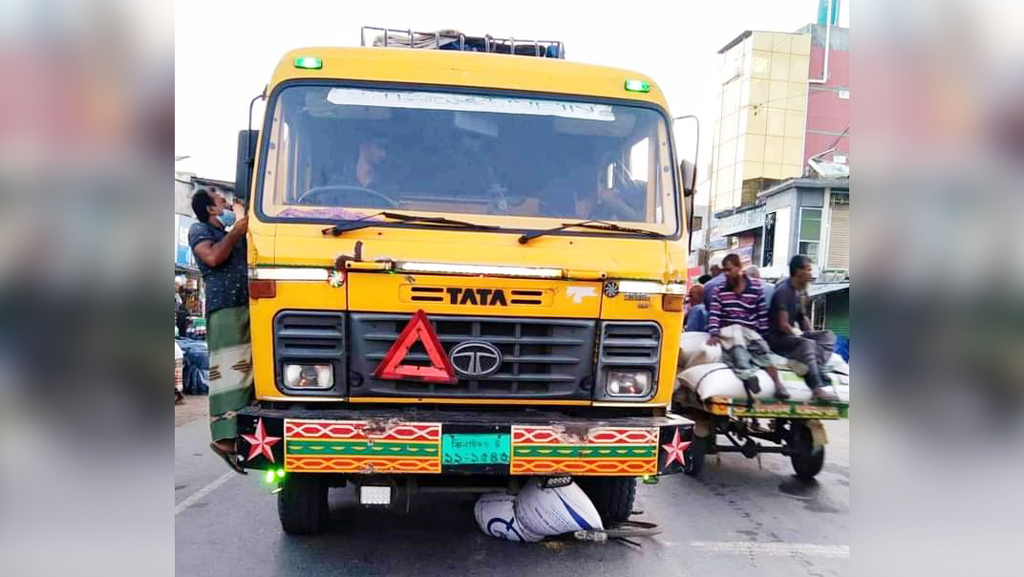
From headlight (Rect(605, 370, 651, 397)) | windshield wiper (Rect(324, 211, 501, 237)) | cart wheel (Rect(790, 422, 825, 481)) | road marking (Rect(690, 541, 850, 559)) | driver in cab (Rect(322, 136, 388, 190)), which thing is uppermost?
driver in cab (Rect(322, 136, 388, 190))

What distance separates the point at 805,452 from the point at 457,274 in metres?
4.28

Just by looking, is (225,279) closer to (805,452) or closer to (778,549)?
(778,549)

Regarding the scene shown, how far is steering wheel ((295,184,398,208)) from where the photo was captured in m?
3.74

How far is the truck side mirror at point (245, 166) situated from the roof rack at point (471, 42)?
2037 mm

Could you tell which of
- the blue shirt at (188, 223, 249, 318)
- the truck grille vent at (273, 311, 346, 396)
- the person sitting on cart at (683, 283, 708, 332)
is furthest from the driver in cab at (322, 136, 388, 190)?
the person sitting on cart at (683, 283, 708, 332)

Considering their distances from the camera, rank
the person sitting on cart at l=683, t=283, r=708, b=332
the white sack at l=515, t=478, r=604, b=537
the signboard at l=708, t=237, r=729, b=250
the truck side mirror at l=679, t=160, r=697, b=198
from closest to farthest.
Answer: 1. the white sack at l=515, t=478, r=604, b=537
2. the truck side mirror at l=679, t=160, r=697, b=198
3. the person sitting on cart at l=683, t=283, r=708, b=332
4. the signboard at l=708, t=237, r=729, b=250

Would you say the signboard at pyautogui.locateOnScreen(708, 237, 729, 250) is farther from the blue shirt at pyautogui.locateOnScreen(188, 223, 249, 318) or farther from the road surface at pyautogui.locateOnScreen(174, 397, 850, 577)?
the blue shirt at pyautogui.locateOnScreen(188, 223, 249, 318)

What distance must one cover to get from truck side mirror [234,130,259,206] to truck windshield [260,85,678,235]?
0.60 feet

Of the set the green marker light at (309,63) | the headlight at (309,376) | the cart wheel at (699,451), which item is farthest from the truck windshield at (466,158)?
the cart wheel at (699,451)

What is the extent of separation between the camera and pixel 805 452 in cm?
611

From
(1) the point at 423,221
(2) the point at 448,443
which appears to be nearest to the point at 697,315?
(1) the point at 423,221
